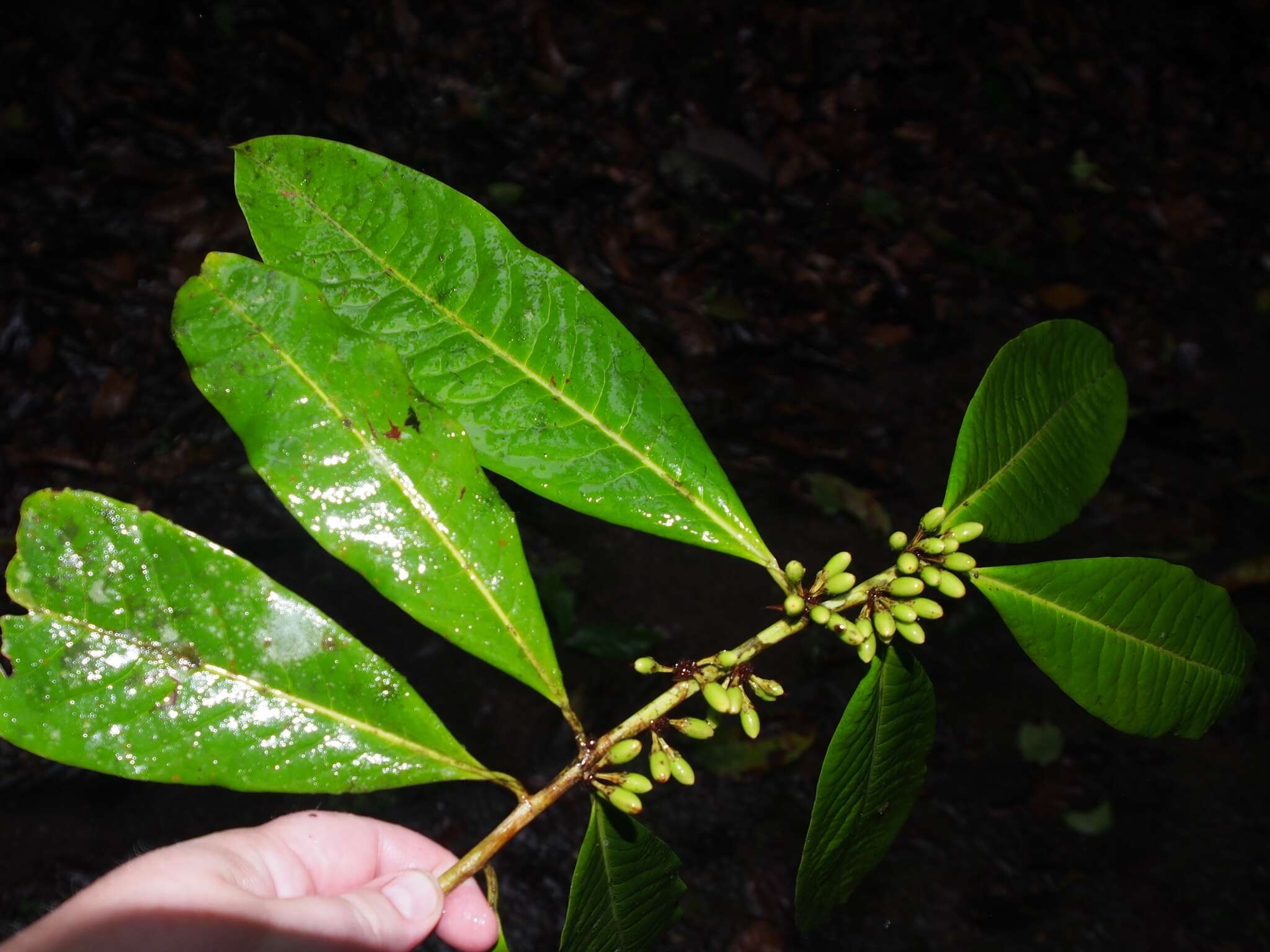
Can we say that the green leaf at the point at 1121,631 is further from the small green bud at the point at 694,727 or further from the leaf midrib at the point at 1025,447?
the small green bud at the point at 694,727

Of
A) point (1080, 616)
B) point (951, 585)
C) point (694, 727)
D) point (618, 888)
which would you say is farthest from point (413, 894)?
point (1080, 616)

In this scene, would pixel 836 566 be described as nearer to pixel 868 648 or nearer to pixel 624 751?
pixel 868 648

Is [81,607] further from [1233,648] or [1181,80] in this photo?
[1181,80]

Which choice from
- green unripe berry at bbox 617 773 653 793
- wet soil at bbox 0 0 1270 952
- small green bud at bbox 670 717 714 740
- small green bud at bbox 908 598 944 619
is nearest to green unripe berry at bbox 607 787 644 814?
green unripe berry at bbox 617 773 653 793

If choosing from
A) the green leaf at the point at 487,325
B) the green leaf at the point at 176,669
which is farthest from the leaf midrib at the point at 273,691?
the green leaf at the point at 487,325

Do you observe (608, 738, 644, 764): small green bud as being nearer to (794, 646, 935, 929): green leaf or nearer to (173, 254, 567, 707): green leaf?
(173, 254, 567, 707): green leaf

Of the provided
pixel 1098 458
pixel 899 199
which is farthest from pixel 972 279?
pixel 1098 458
